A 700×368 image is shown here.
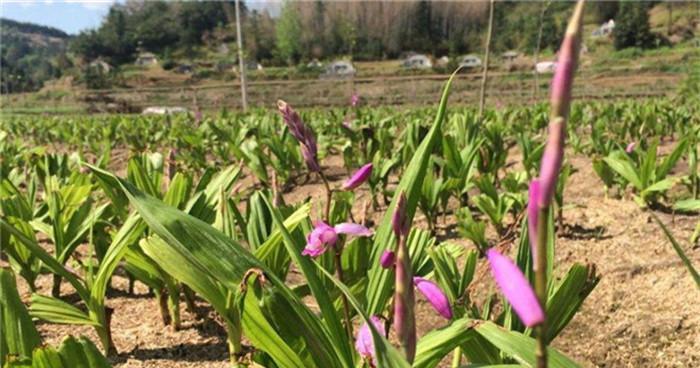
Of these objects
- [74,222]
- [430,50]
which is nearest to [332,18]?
[430,50]

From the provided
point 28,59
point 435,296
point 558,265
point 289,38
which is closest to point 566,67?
point 435,296

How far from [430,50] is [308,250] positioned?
7124cm

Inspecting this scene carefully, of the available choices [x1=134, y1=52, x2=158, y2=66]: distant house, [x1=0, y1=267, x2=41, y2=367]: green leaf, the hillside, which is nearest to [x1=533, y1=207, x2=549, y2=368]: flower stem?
[x1=0, y1=267, x2=41, y2=367]: green leaf

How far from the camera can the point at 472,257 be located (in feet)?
4.42

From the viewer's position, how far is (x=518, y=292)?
0.35 meters

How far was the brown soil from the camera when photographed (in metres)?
1.68

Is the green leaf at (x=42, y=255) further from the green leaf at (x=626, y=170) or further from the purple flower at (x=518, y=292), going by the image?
the green leaf at (x=626, y=170)

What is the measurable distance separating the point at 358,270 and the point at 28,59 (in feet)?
314

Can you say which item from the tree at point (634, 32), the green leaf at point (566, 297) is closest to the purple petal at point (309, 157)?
the green leaf at point (566, 297)

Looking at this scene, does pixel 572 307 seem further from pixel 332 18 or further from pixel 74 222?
pixel 332 18

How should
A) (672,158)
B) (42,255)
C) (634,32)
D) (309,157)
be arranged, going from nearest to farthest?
(309,157) → (42,255) → (672,158) → (634,32)

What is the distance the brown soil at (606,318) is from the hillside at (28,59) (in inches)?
926

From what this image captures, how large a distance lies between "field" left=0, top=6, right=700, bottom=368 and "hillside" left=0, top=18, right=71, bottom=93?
23222 millimetres

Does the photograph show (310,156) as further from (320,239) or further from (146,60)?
(146,60)
